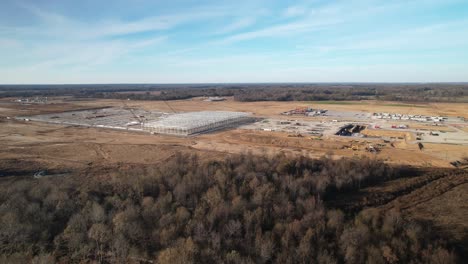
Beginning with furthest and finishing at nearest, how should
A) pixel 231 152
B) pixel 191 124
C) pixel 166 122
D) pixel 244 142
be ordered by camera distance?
1. pixel 166 122
2. pixel 191 124
3. pixel 244 142
4. pixel 231 152

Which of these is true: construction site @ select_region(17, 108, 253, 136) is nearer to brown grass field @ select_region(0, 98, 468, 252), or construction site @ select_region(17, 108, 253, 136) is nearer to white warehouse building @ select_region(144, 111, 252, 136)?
white warehouse building @ select_region(144, 111, 252, 136)

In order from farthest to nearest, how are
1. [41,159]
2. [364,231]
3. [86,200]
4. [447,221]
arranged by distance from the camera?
[41,159]
[447,221]
[86,200]
[364,231]

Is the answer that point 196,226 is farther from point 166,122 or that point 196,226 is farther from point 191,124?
point 166,122

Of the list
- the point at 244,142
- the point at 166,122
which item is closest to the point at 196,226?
the point at 244,142

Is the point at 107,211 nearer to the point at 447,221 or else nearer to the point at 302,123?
the point at 447,221

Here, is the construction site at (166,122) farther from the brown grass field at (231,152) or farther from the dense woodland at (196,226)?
the dense woodland at (196,226)

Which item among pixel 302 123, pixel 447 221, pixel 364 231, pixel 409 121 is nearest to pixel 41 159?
pixel 364 231

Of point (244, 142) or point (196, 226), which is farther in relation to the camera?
point (244, 142)

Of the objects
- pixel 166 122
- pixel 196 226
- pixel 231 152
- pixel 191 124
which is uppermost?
pixel 166 122
